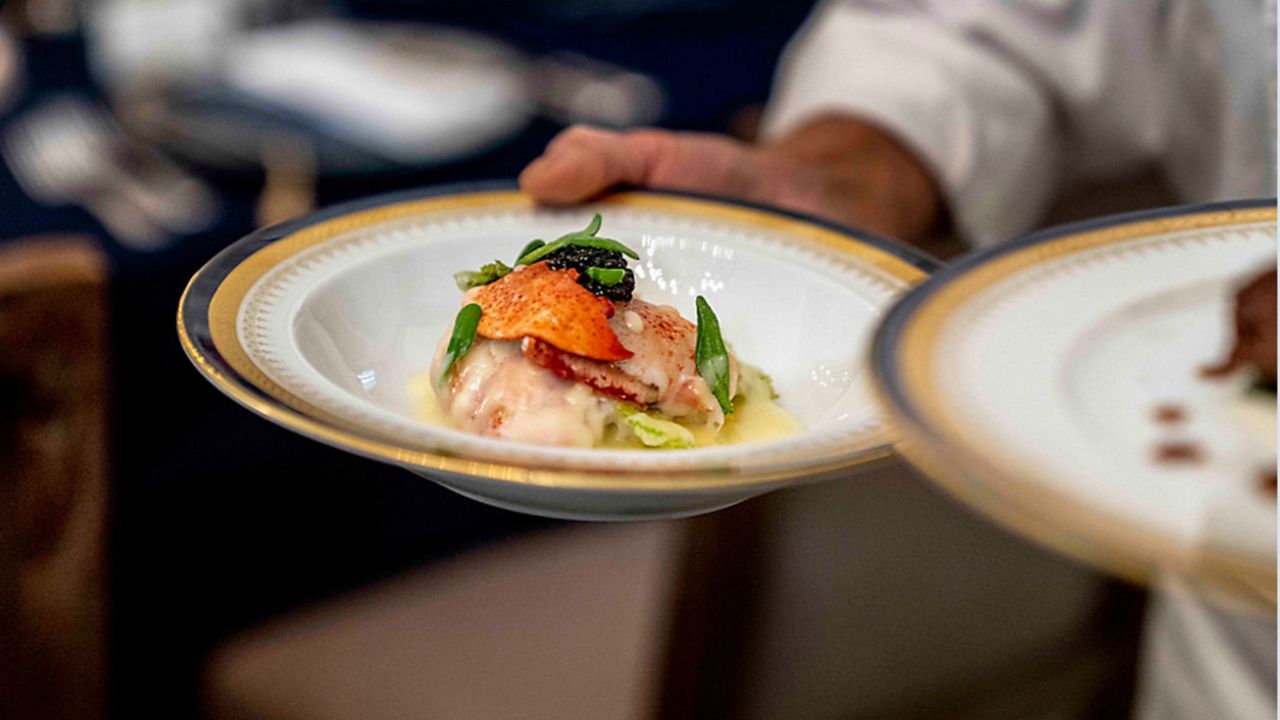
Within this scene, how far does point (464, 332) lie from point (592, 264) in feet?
0.33

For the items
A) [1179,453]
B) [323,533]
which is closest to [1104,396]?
[1179,453]

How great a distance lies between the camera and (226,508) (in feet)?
5.28

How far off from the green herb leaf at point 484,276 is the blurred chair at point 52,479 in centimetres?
40

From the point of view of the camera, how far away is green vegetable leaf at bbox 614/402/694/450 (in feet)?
2.48

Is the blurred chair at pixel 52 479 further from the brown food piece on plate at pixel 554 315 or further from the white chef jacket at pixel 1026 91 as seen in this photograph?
the white chef jacket at pixel 1026 91

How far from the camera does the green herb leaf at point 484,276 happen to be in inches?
33.1

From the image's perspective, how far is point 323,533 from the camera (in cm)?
175

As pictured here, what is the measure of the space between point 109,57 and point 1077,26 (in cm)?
145

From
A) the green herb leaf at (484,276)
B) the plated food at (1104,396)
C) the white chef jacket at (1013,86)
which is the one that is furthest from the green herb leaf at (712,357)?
the white chef jacket at (1013,86)

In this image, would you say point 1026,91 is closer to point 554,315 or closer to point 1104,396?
point 554,315

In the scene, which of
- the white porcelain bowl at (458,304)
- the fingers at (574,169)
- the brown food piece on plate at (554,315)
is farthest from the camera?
the fingers at (574,169)

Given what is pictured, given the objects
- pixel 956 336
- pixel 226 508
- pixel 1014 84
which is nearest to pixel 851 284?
pixel 956 336

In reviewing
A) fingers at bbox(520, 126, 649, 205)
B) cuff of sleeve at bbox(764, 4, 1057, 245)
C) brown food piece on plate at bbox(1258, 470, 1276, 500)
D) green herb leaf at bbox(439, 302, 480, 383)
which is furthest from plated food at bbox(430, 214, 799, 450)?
cuff of sleeve at bbox(764, 4, 1057, 245)

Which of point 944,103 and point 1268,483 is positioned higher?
point 1268,483
